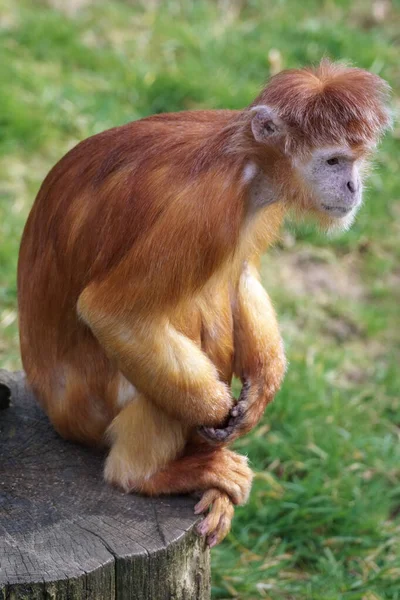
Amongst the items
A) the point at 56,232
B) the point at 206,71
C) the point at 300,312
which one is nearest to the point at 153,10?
the point at 206,71

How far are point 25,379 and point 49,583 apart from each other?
1.16 meters

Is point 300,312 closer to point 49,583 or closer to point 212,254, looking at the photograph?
point 212,254

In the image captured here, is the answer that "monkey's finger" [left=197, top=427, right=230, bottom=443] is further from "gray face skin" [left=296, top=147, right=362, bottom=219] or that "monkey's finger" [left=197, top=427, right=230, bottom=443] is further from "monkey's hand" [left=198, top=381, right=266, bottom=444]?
"gray face skin" [left=296, top=147, right=362, bottom=219]

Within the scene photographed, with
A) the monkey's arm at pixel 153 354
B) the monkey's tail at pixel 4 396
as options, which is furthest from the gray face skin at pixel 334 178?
the monkey's tail at pixel 4 396

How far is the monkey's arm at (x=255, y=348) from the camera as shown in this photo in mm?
3541

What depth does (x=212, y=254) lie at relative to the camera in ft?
10.0

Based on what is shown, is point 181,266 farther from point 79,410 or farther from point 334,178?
point 79,410

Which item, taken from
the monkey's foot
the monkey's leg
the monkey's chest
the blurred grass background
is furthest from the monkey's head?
the blurred grass background

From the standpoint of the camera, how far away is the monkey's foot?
3223 mm

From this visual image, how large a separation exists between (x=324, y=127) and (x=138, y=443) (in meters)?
1.18

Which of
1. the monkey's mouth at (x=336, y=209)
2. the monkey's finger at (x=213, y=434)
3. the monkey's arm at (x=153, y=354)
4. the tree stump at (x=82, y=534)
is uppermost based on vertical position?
the monkey's mouth at (x=336, y=209)

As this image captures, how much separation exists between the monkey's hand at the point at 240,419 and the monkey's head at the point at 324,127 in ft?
2.38

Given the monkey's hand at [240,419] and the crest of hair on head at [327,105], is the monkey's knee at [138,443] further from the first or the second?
the crest of hair on head at [327,105]

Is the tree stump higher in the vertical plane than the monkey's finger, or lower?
lower
